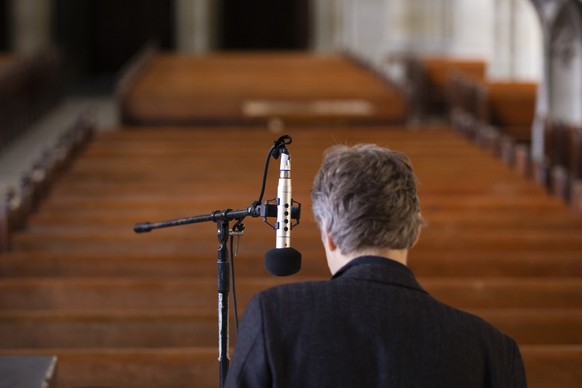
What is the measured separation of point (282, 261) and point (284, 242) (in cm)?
5

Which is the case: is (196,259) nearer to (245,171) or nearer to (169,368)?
(169,368)

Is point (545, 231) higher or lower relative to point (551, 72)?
lower

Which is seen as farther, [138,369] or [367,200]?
[138,369]

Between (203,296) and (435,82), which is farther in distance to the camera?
(435,82)

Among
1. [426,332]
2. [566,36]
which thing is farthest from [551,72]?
[426,332]

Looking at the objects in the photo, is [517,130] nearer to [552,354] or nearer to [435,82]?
[435,82]

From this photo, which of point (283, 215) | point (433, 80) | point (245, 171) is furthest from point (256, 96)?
point (283, 215)

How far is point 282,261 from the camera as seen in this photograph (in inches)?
68.4

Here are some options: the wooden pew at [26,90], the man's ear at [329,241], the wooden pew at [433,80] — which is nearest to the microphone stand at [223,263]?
the man's ear at [329,241]

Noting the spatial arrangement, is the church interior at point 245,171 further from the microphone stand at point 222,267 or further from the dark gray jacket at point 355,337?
the dark gray jacket at point 355,337

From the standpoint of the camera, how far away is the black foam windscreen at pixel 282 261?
1733mm

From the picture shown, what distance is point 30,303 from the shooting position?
176 inches

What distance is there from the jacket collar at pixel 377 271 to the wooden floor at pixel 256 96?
9307 millimetres

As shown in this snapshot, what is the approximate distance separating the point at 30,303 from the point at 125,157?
388 cm
